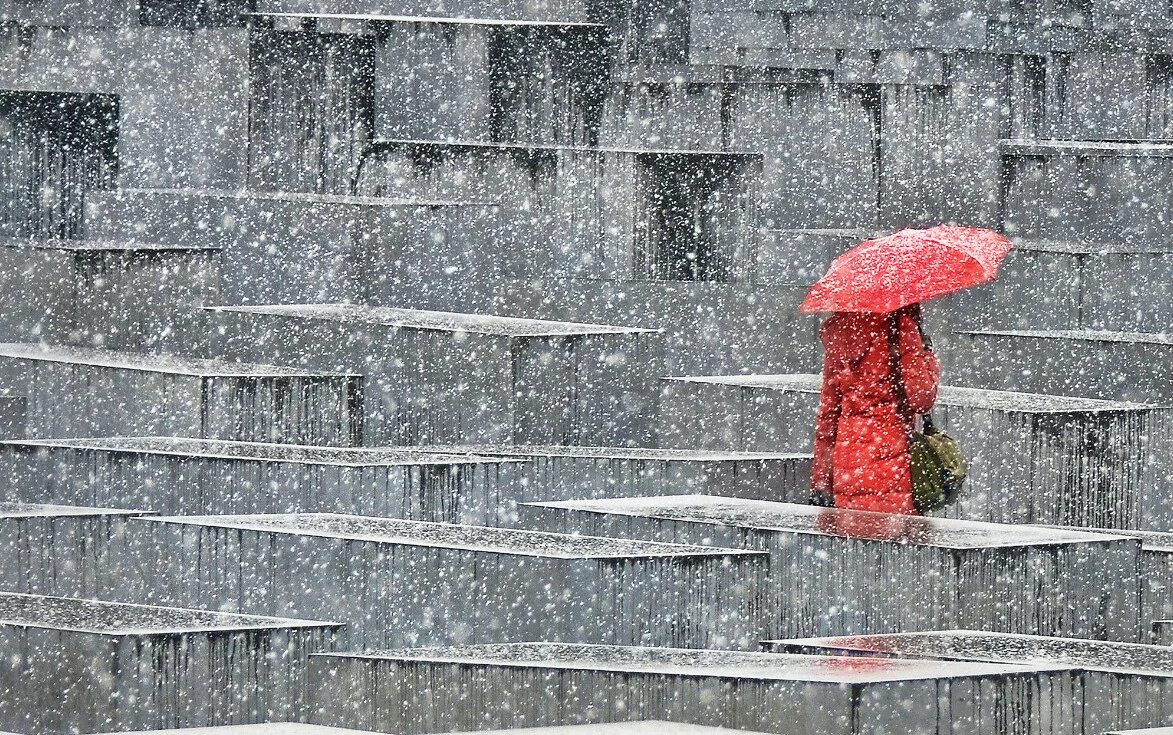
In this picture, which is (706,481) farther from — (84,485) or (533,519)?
(84,485)

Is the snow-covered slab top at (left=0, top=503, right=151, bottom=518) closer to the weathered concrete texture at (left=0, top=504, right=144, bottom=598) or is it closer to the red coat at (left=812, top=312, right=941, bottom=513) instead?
the weathered concrete texture at (left=0, top=504, right=144, bottom=598)

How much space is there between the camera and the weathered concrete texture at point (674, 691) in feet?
15.1

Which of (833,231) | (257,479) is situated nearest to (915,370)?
(257,479)

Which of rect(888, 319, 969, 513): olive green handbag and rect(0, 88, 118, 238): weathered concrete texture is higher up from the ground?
rect(0, 88, 118, 238): weathered concrete texture

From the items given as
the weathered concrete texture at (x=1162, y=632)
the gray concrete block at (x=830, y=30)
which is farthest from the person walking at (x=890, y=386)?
the gray concrete block at (x=830, y=30)

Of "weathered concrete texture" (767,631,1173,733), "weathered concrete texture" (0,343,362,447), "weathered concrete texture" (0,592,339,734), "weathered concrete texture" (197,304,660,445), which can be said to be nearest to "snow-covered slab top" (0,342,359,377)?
"weathered concrete texture" (0,343,362,447)

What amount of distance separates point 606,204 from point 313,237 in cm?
113

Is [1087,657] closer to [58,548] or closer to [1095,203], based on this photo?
[58,548]

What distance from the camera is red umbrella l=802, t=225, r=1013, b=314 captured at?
22.9 ft

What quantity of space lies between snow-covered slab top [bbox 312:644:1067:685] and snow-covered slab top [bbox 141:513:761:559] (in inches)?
13.3

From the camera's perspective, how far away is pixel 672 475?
25.2 ft

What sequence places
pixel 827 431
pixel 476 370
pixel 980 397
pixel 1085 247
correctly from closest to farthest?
pixel 827 431 → pixel 476 370 → pixel 980 397 → pixel 1085 247

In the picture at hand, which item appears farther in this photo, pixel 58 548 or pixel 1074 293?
pixel 1074 293

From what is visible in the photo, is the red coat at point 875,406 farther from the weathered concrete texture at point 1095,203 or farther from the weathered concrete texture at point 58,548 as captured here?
the weathered concrete texture at point 1095,203
